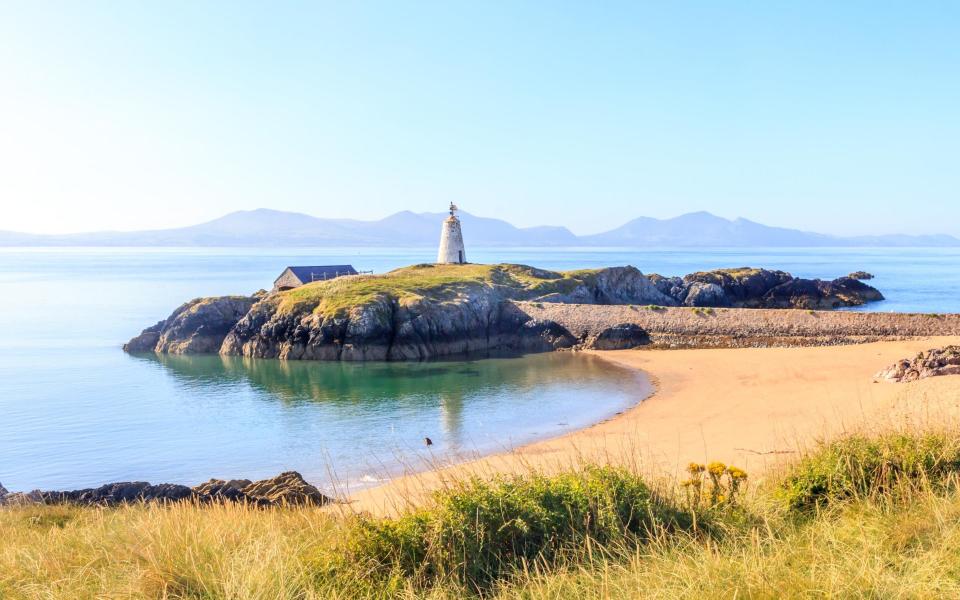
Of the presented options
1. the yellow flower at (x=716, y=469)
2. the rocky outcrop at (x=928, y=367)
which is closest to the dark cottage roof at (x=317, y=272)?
the rocky outcrop at (x=928, y=367)

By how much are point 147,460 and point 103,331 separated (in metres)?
38.8

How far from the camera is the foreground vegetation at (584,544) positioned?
15.9 ft

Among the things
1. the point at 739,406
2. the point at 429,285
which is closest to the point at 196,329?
the point at 429,285

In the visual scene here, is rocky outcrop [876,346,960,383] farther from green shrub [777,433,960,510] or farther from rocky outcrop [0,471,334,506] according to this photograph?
rocky outcrop [0,471,334,506]

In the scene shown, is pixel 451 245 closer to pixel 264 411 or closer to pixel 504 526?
pixel 264 411

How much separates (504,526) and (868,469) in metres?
3.86

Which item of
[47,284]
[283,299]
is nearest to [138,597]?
[283,299]

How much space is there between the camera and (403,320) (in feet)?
128

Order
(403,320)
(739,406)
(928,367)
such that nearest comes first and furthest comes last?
1. (928,367)
2. (739,406)
3. (403,320)

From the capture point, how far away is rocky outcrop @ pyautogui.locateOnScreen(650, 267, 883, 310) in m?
61.3

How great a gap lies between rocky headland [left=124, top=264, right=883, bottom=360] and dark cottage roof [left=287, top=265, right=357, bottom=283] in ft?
20.4

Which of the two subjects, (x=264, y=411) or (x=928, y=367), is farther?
(x=264, y=411)

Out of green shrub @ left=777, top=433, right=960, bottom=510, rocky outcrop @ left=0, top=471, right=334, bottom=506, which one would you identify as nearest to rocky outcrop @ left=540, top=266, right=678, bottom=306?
rocky outcrop @ left=0, top=471, right=334, bottom=506

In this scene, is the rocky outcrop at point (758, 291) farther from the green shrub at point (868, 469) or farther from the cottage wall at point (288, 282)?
the green shrub at point (868, 469)
